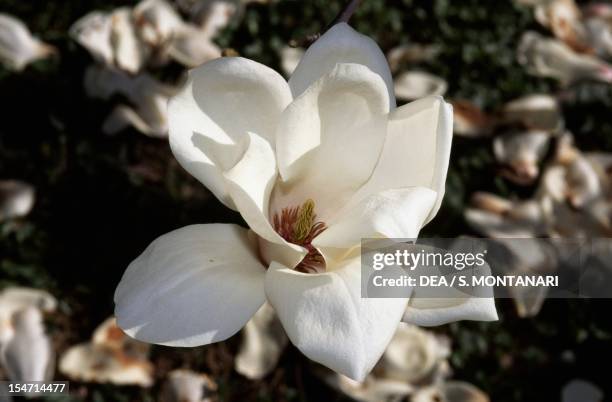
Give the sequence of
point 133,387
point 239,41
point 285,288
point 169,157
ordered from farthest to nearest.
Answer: point 239,41
point 169,157
point 133,387
point 285,288

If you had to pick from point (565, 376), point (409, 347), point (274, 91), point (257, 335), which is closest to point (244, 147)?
point (274, 91)

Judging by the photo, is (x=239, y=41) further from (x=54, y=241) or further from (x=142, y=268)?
(x=142, y=268)

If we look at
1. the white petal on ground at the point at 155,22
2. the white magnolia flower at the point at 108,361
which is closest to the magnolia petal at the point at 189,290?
the white magnolia flower at the point at 108,361

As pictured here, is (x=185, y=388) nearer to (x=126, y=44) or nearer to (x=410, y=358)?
(x=410, y=358)

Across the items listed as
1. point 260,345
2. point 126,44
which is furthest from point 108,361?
point 126,44

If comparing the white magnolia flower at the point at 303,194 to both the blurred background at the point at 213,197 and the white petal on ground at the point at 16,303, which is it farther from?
the white petal on ground at the point at 16,303
